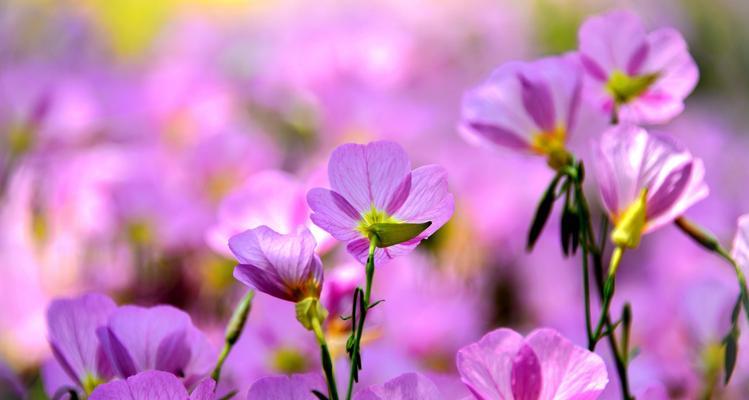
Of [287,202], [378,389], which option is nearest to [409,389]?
[378,389]

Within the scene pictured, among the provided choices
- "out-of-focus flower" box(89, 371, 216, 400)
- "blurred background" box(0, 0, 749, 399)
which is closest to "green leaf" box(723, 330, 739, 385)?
"blurred background" box(0, 0, 749, 399)

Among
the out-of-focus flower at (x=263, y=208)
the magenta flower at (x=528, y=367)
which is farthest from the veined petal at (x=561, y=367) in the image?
the out-of-focus flower at (x=263, y=208)

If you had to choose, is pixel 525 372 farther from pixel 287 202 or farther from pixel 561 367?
pixel 287 202

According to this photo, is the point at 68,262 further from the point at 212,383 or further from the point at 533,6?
the point at 533,6

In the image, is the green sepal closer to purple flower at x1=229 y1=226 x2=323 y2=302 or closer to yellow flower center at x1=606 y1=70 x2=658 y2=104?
purple flower at x1=229 y1=226 x2=323 y2=302

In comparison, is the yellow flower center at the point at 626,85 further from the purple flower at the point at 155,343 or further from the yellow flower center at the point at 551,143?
the purple flower at the point at 155,343
